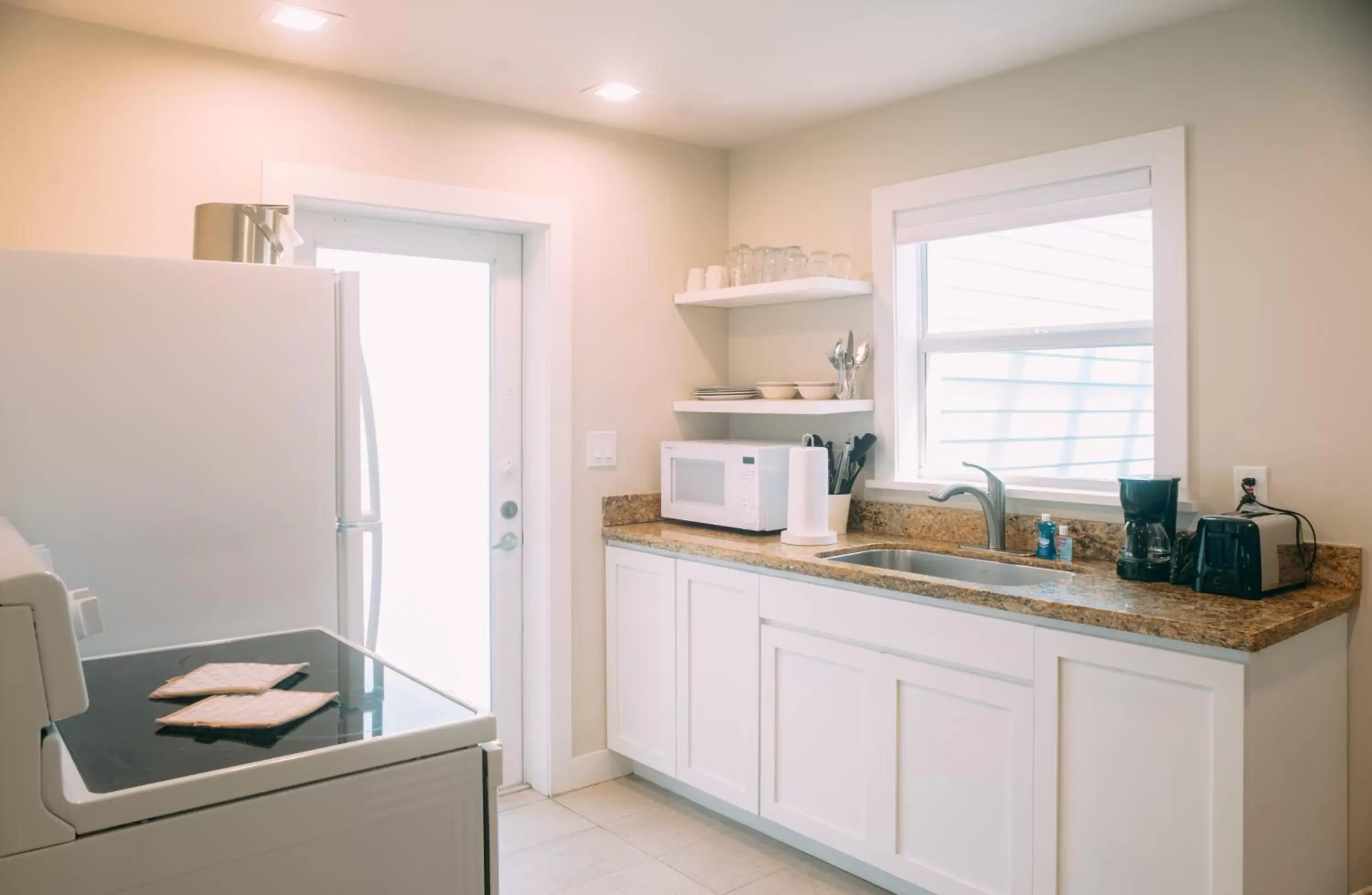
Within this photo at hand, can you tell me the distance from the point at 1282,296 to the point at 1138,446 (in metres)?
0.56

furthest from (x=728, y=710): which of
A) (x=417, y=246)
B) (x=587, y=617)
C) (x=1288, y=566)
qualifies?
(x=417, y=246)

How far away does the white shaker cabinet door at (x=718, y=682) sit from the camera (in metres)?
3.00

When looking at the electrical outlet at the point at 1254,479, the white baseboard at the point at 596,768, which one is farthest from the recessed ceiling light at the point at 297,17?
the electrical outlet at the point at 1254,479

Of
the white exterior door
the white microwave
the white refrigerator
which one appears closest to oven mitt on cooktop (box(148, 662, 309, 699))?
the white refrigerator

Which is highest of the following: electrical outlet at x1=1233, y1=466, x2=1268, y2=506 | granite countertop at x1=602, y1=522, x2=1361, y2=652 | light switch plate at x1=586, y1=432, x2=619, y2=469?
light switch plate at x1=586, y1=432, x2=619, y2=469

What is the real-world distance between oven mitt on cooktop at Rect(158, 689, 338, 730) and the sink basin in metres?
1.68

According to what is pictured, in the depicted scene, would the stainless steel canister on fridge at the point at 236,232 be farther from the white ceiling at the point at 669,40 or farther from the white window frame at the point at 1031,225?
the white window frame at the point at 1031,225

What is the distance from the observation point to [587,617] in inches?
140

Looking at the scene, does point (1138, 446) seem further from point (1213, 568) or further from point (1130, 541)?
point (1213, 568)

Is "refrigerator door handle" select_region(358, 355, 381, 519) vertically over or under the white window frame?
under

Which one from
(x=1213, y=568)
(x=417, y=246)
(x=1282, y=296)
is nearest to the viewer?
(x=1213, y=568)

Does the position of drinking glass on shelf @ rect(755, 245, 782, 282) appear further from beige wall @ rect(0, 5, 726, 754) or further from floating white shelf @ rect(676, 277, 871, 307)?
beige wall @ rect(0, 5, 726, 754)

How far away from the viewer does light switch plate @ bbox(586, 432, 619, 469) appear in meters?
3.55

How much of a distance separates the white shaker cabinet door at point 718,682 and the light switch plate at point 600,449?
0.55 meters
